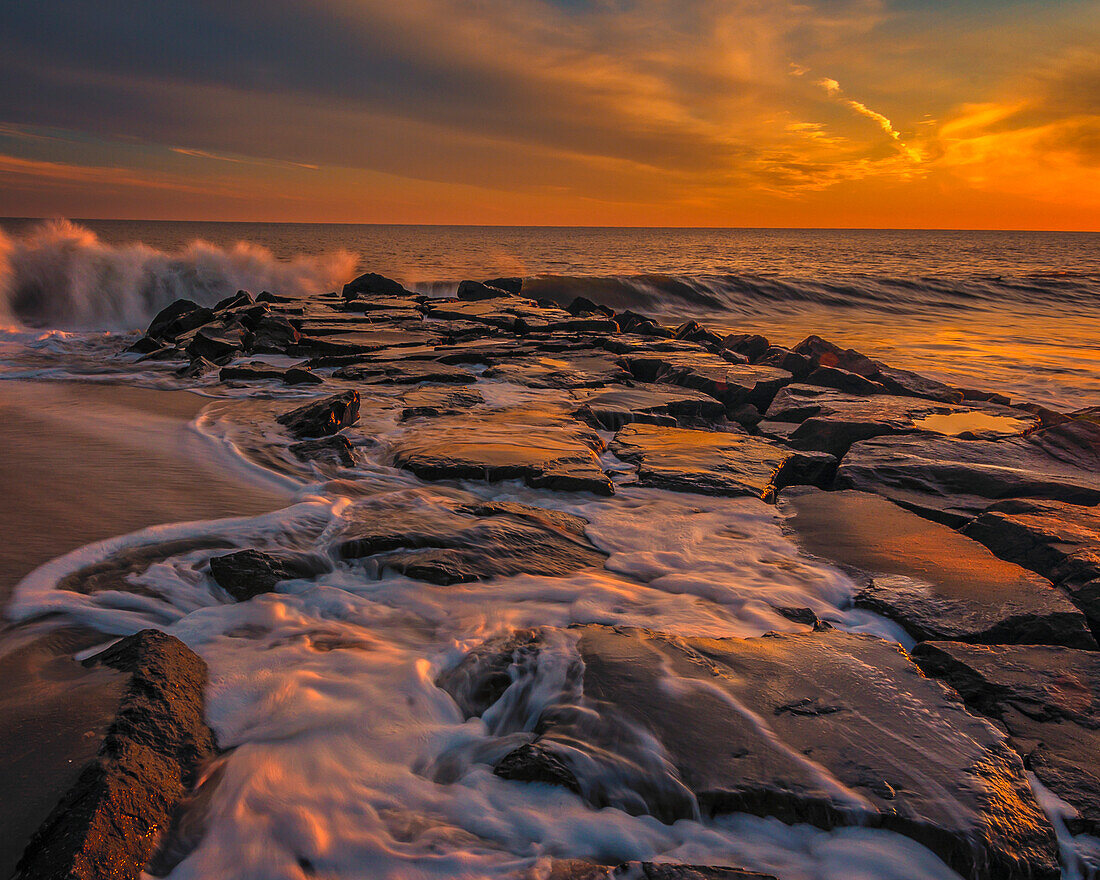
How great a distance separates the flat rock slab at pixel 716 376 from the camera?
19.6ft

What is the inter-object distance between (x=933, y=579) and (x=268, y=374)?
5944mm

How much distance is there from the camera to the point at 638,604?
8.25 feet

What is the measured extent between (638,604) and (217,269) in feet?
54.4

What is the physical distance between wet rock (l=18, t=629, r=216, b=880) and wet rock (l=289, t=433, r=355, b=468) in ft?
6.88

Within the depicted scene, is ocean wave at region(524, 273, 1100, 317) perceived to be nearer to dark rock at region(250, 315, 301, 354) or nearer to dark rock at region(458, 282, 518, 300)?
dark rock at region(458, 282, 518, 300)

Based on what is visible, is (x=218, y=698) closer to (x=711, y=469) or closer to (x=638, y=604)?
(x=638, y=604)

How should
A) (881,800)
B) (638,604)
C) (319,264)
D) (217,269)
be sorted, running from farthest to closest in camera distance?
(319,264), (217,269), (638,604), (881,800)

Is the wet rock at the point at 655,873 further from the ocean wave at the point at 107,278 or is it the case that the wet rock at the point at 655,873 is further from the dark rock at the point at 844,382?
the ocean wave at the point at 107,278

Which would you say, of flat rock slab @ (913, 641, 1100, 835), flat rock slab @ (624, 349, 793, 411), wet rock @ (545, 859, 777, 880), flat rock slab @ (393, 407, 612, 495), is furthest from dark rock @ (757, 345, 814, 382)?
wet rock @ (545, 859, 777, 880)

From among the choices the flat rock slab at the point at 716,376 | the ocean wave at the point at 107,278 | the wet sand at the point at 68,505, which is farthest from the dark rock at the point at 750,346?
the ocean wave at the point at 107,278

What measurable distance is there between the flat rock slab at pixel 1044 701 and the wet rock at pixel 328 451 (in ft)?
10.3

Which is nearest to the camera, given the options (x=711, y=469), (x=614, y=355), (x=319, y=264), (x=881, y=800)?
(x=881, y=800)

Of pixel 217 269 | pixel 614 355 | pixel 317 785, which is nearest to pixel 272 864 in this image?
pixel 317 785

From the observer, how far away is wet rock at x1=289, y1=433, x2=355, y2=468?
13.0 feet
